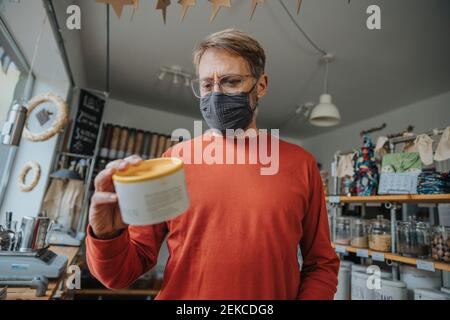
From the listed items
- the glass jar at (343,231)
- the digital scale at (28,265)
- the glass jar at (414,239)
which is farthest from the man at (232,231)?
the glass jar at (343,231)

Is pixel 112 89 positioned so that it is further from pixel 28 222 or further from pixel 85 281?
pixel 28 222

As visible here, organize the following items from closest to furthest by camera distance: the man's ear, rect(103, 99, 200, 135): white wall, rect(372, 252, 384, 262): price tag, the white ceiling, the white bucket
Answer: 1. the white bucket
2. the man's ear
3. rect(372, 252, 384, 262): price tag
4. the white ceiling
5. rect(103, 99, 200, 135): white wall

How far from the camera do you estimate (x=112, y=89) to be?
4.05 metres

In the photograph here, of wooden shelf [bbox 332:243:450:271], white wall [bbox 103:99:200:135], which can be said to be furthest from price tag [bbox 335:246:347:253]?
white wall [bbox 103:99:200:135]

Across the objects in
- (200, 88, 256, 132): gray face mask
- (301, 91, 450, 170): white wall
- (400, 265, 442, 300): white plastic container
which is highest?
(301, 91, 450, 170): white wall

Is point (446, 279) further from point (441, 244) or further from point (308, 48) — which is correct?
point (308, 48)

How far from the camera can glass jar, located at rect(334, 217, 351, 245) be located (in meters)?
2.40

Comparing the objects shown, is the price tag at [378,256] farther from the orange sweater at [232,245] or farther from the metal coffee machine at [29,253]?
the metal coffee machine at [29,253]

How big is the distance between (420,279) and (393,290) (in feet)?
0.75

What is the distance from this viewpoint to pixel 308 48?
2660mm

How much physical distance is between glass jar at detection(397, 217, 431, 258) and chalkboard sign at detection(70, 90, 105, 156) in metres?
3.27

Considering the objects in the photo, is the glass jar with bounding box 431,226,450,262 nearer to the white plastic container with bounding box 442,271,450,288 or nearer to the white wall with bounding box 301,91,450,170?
the white plastic container with bounding box 442,271,450,288

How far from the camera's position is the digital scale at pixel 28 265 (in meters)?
1.36

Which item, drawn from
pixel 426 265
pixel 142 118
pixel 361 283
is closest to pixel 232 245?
pixel 426 265
